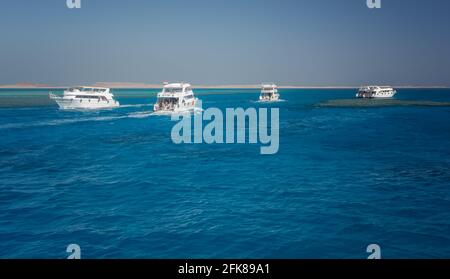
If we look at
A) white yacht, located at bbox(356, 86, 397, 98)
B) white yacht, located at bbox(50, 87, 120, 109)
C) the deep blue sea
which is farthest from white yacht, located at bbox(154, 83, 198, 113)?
white yacht, located at bbox(356, 86, 397, 98)

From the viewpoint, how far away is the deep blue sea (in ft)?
48.8

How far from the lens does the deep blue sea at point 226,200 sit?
48.8 feet

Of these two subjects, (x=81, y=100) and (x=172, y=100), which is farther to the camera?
(x=81, y=100)

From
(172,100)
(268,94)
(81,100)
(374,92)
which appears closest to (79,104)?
(81,100)

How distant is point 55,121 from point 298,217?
59459 mm

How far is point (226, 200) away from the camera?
21.0 meters

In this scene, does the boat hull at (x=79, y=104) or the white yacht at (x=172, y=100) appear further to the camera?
the boat hull at (x=79, y=104)
